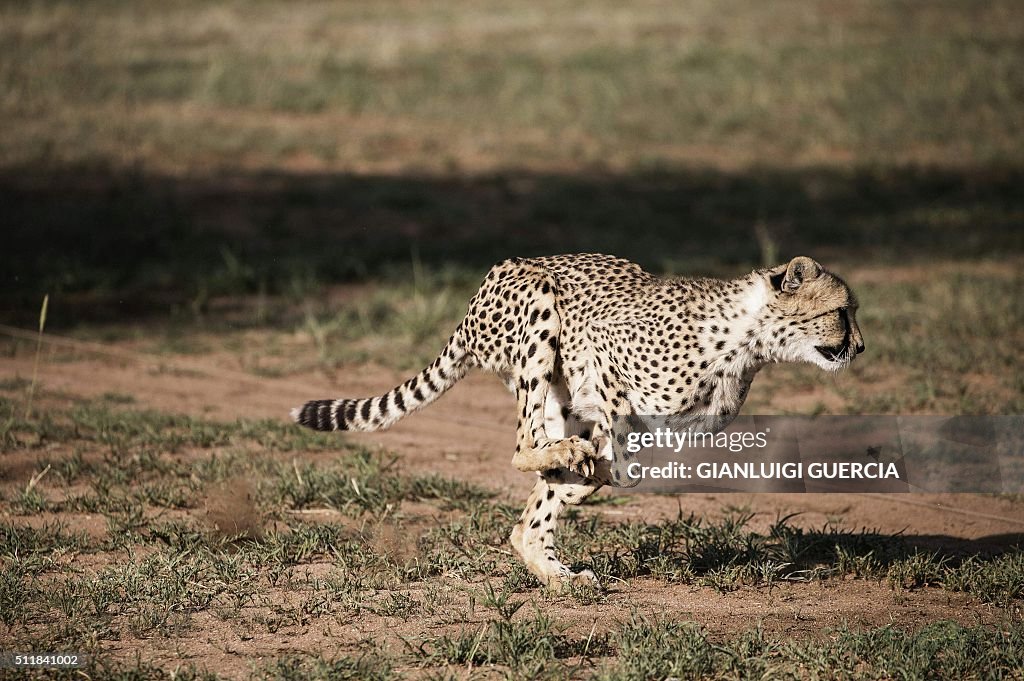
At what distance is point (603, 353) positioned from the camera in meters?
4.97

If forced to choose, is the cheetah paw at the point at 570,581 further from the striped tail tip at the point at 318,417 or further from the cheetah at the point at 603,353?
A: the striped tail tip at the point at 318,417

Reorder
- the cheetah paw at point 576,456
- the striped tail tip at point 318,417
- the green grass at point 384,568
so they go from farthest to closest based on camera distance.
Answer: the striped tail tip at point 318,417 → the cheetah paw at point 576,456 → the green grass at point 384,568

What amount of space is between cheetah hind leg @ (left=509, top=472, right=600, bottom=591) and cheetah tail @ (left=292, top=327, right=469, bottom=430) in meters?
0.64

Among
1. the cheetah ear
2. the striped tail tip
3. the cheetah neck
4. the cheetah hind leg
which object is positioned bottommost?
the cheetah hind leg

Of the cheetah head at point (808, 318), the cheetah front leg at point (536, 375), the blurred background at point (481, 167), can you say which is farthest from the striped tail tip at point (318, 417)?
the blurred background at point (481, 167)

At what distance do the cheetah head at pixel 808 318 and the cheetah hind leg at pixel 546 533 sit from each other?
35.2 inches

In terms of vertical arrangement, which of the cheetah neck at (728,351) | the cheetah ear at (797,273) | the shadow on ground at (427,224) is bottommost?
the cheetah neck at (728,351)

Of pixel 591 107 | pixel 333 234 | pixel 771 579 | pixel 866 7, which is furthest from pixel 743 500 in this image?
pixel 866 7

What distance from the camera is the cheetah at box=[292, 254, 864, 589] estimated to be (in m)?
4.80

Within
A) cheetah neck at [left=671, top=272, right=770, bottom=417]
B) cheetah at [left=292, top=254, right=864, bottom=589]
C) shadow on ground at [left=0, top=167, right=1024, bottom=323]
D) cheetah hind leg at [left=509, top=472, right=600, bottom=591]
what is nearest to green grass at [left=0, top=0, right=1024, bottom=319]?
shadow on ground at [left=0, top=167, right=1024, bottom=323]

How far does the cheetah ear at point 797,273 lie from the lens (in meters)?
4.76

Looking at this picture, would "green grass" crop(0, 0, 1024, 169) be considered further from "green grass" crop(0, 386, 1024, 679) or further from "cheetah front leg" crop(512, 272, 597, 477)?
"cheetah front leg" crop(512, 272, 597, 477)

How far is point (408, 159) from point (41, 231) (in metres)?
4.80

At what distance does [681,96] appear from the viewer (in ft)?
56.1
